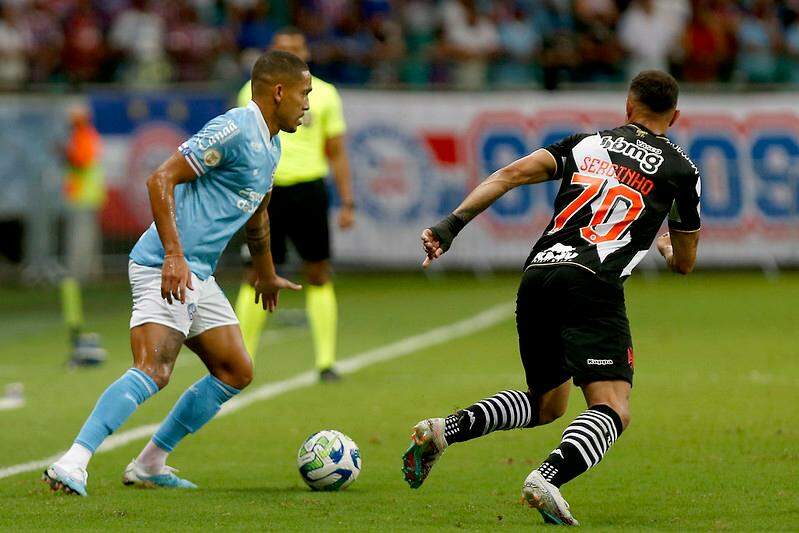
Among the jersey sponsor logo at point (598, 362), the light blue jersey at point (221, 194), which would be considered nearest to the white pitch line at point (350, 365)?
the light blue jersey at point (221, 194)

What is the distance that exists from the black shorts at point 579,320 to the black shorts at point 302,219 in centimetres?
498

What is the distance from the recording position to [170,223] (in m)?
6.82

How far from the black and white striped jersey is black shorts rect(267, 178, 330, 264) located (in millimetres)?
5069

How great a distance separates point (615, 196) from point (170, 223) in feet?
6.53

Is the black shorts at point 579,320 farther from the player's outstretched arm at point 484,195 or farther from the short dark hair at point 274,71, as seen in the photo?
the short dark hair at point 274,71

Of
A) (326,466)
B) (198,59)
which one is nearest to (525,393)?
(326,466)

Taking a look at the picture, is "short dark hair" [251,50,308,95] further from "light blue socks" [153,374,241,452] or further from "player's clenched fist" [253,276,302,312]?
"light blue socks" [153,374,241,452]

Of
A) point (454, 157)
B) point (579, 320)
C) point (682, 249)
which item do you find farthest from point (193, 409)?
point (454, 157)

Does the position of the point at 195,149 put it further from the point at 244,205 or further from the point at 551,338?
the point at 551,338

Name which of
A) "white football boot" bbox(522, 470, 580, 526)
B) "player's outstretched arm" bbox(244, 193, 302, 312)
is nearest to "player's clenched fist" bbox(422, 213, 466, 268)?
"white football boot" bbox(522, 470, 580, 526)

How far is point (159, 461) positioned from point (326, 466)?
2.78 feet

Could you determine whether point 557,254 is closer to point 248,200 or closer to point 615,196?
point 615,196

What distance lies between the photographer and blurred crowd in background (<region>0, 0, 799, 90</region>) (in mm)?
22172

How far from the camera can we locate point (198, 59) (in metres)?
22.8
